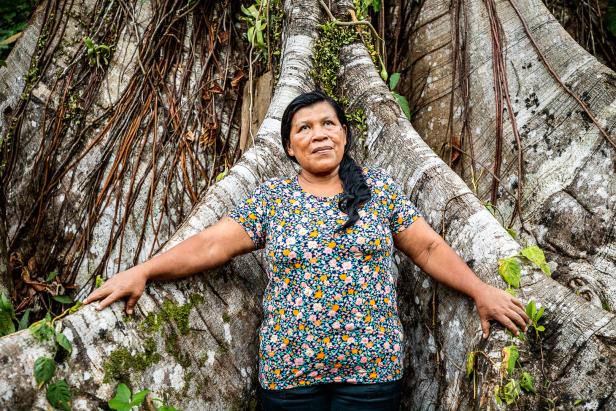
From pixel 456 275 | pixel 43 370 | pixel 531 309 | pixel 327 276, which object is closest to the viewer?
pixel 43 370

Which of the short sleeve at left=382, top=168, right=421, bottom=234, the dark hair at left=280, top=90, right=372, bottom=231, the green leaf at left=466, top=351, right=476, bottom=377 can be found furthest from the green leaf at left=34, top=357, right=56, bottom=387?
the green leaf at left=466, top=351, right=476, bottom=377

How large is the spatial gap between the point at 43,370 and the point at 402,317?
168 cm

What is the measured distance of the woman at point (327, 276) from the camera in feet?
8.21

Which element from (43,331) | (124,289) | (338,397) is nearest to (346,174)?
(338,397)

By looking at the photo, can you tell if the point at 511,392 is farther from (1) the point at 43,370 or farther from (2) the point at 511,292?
(1) the point at 43,370

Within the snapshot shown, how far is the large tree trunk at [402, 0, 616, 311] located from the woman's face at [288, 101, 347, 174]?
3.86 feet

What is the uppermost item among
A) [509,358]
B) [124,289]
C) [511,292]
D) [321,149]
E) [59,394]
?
[321,149]

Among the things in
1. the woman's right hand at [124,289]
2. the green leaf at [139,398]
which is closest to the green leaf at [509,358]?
the green leaf at [139,398]

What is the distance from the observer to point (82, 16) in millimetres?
4605

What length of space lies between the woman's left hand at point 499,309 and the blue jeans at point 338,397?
1.47 feet

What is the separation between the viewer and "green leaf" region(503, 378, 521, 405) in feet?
7.56

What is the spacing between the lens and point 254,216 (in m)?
2.72

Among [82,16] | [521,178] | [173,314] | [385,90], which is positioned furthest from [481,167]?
[82,16]

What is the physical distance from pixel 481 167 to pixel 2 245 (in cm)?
266
